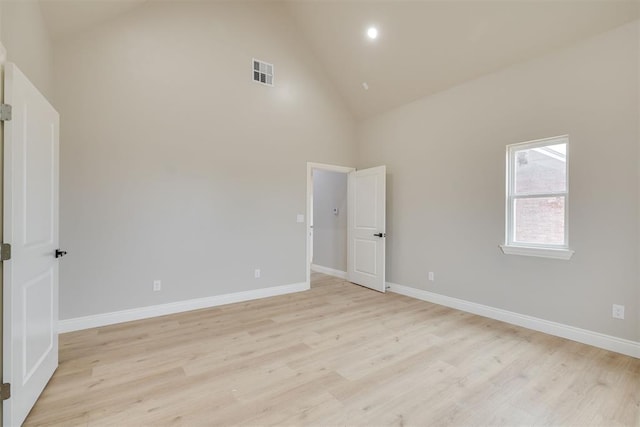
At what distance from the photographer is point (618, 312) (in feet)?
9.05

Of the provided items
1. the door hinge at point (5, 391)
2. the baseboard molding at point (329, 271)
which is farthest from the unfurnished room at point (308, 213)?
the baseboard molding at point (329, 271)

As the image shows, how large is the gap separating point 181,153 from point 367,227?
10.1ft

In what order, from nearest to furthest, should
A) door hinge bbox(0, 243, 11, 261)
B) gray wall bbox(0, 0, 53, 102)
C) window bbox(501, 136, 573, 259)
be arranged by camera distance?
door hinge bbox(0, 243, 11, 261) < gray wall bbox(0, 0, 53, 102) < window bbox(501, 136, 573, 259)

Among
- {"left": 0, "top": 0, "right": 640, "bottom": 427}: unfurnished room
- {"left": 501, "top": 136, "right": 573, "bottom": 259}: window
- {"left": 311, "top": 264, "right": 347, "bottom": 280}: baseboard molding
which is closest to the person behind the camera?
{"left": 0, "top": 0, "right": 640, "bottom": 427}: unfurnished room

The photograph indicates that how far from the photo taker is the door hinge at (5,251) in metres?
1.58

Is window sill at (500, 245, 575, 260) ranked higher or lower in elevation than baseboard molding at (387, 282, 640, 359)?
higher

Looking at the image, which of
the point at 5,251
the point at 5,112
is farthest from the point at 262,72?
the point at 5,251

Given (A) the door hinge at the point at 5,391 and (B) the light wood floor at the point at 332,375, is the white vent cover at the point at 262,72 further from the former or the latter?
(A) the door hinge at the point at 5,391

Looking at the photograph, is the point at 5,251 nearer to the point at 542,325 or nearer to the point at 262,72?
the point at 262,72

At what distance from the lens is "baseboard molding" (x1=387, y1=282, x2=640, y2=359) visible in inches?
107

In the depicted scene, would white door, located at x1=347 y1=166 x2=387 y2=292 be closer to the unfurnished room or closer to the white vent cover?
the unfurnished room

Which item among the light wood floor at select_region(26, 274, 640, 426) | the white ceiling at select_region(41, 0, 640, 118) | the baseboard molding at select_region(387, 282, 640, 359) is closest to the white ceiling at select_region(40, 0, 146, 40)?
the white ceiling at select_region(41, 0, 640, 118)

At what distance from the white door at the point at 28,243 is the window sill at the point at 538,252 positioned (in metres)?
4.31

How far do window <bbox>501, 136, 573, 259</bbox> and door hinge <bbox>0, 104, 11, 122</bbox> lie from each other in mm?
4405
